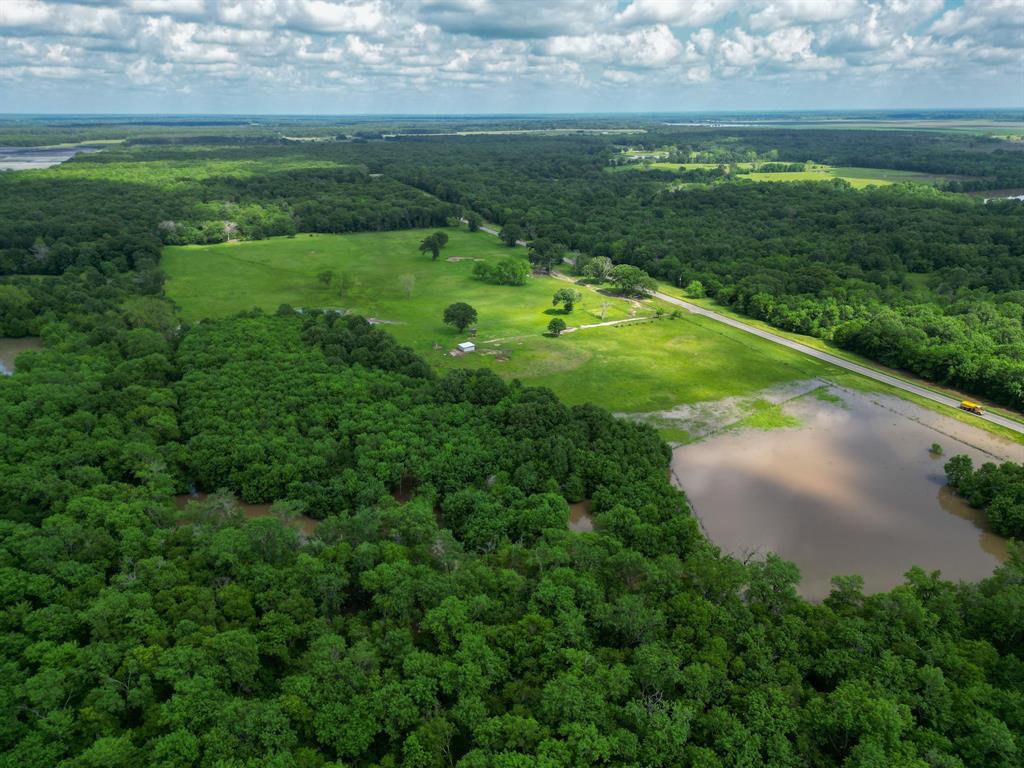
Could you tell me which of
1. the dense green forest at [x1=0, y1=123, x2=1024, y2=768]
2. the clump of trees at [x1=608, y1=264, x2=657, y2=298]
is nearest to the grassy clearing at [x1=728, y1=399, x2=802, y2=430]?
the dense green forest at [x1=0, y1=123, x2=1024, y2=768]

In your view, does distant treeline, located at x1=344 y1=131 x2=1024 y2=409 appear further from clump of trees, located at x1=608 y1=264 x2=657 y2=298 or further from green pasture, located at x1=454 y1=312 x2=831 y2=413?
green pasture, located at x1=454 y1=312 x2=831 y2=413

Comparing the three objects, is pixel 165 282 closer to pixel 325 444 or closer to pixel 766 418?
pixel 325 444

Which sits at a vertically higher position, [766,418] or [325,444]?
[325,444]

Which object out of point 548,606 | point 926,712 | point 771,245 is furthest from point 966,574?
point 771,245

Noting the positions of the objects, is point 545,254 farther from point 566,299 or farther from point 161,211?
point 161,211

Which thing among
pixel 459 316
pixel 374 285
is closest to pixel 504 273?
pixel 374 285

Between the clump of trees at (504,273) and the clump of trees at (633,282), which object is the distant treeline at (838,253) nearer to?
the clump of trees at (633,282)
